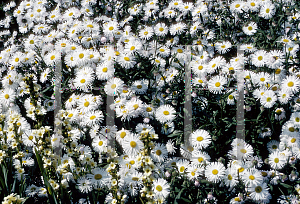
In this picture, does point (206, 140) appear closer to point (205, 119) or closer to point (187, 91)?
point (205, 119)

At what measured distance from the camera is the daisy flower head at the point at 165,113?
2492 millimetres

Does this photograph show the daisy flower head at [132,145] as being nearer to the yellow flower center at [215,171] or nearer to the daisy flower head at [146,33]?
the yellow flower center at [215,171]

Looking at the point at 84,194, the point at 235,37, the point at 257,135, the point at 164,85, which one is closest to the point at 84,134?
the point at 84,194

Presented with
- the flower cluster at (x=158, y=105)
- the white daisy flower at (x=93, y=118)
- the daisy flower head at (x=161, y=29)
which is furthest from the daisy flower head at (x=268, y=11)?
the white daisy flower at (x=93, y=118)

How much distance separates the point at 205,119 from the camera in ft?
8.40

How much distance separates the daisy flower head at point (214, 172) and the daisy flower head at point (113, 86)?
1.10m

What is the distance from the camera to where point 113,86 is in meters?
2.72

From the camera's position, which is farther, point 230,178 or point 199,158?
point 199,158

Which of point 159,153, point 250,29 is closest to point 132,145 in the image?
point 159,153

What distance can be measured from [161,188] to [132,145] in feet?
1.43

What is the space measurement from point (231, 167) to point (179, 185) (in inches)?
17.4

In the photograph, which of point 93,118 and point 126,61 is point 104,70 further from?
point 93,118

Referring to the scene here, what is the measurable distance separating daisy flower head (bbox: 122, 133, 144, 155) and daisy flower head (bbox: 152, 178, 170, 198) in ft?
1.07

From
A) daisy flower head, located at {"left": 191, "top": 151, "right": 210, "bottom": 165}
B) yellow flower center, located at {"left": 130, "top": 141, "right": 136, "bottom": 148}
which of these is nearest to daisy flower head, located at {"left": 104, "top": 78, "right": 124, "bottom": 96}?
yellow flower center, located at {"left": 130, "top": 141, "right": 136, "bottom": 148}
